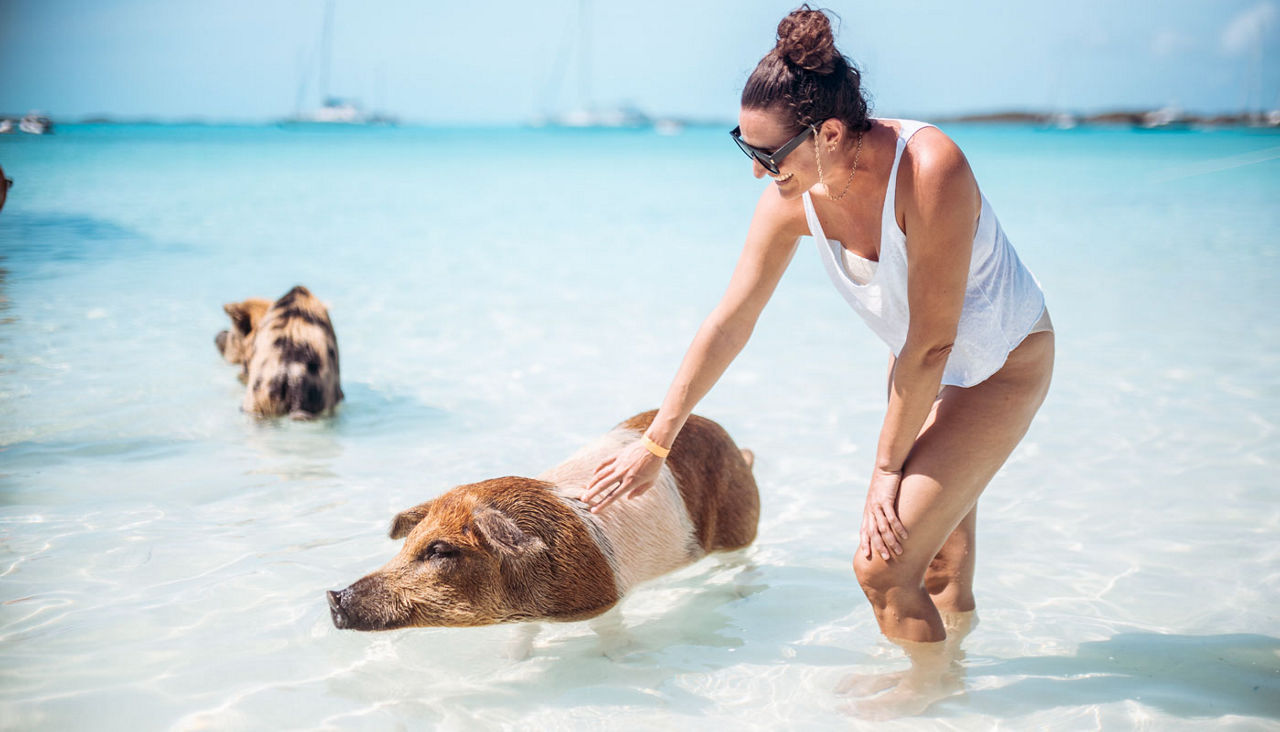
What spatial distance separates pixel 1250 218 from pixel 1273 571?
18.4 m

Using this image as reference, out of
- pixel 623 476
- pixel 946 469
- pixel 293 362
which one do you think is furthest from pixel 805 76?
pixel 293 362

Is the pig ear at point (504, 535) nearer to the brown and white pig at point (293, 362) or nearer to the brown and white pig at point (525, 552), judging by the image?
the brown and white pig at point (525, 552)

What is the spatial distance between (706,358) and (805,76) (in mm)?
1164

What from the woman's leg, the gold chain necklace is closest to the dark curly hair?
the gold chain necklace

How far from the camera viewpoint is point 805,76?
9.53 feet

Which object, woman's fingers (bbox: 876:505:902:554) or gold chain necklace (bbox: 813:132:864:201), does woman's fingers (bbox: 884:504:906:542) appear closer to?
woman's fingers (bbox: 876:505:902:554)

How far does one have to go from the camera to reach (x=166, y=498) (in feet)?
17.3

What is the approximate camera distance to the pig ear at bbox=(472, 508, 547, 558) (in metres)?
3.49

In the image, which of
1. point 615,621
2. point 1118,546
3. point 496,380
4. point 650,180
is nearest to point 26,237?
Result: point 496,380

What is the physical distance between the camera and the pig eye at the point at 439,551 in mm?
3447

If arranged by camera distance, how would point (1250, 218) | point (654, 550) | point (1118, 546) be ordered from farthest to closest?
point (1250, 218) < point (1118, 546) < point (654, 550)

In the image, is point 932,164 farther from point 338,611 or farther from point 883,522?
point 338,611

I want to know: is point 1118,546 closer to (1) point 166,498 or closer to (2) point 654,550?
(2) point 654,550

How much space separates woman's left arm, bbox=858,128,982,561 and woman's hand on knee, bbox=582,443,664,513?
2.88 ft
